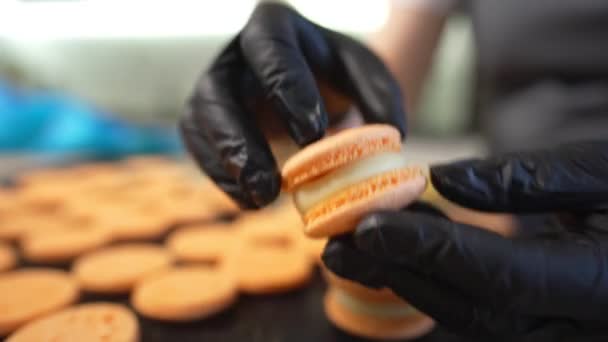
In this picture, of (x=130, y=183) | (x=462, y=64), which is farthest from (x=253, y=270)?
(x=462, y=64)

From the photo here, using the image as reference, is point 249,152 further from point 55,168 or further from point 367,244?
point 55,168

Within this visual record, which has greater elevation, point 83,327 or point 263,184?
point 263,184

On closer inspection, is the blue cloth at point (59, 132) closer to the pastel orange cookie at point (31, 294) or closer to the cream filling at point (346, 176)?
the pastel orange cookie at point (31, 294)

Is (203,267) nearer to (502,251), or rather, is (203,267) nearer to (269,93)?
(269,93)

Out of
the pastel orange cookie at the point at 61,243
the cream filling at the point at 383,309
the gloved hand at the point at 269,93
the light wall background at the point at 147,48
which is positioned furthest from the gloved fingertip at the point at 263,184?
the light wall background at the point at 147,48

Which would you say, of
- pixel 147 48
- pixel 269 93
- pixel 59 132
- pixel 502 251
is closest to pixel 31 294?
pixel 269 93

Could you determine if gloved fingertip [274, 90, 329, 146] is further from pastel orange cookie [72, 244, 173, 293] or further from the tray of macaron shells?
pastel orange cookie [72, 244, 173, 293]

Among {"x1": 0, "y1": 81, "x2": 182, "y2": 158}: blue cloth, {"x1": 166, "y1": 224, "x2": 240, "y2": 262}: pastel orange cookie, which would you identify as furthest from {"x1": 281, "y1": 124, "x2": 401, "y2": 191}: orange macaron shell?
{"x1": 0, "y1": 81, "x2": 182, "y2": 158}: blue cloth
